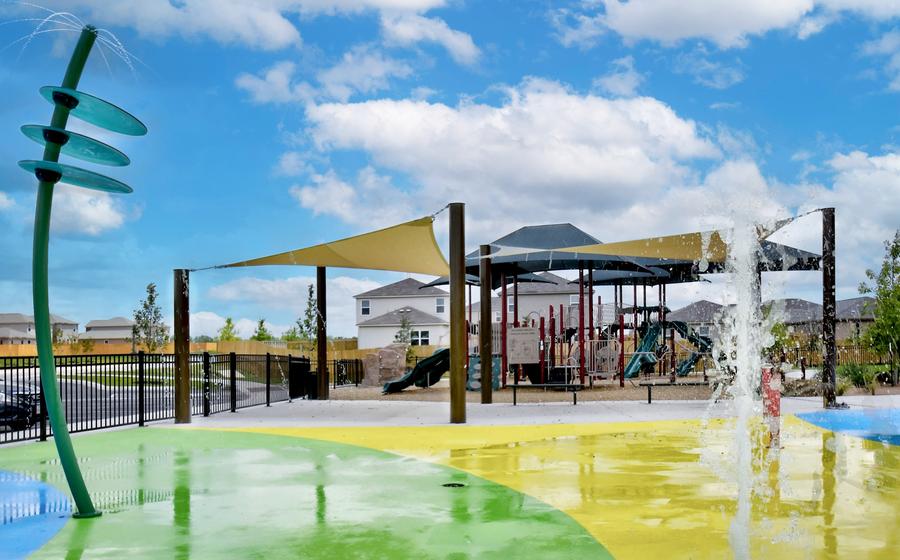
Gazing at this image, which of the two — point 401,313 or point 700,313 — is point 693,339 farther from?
point 401,313

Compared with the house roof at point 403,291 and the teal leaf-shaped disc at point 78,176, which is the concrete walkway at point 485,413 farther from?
the house roof at point 403,291

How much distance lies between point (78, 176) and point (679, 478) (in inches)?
231

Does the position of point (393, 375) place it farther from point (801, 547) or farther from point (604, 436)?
point (801, 547)

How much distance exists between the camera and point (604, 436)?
37.5 ft

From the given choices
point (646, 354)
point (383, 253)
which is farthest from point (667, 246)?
point (646, 354)

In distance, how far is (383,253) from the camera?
15.6 meters

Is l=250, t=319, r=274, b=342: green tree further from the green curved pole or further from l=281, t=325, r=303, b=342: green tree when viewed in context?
the green curved pole

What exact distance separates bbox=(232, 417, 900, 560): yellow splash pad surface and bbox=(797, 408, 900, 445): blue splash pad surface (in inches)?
15.8

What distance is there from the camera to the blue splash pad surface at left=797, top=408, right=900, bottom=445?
11.5 meters

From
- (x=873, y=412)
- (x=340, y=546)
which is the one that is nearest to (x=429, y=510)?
(x=340, y=546)

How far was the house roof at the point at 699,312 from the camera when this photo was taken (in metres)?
43.8

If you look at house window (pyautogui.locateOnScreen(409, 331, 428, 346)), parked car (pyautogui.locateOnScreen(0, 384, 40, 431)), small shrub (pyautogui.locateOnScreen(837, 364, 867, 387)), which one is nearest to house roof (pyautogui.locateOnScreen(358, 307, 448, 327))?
house window (pyautogui.locateOnScreen(409, 331, 428, 346))

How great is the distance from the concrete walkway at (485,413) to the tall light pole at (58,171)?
6.98m

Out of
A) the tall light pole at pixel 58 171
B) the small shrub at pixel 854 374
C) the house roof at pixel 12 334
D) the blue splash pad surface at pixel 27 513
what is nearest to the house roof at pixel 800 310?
the small shrub at pixel 854 374
